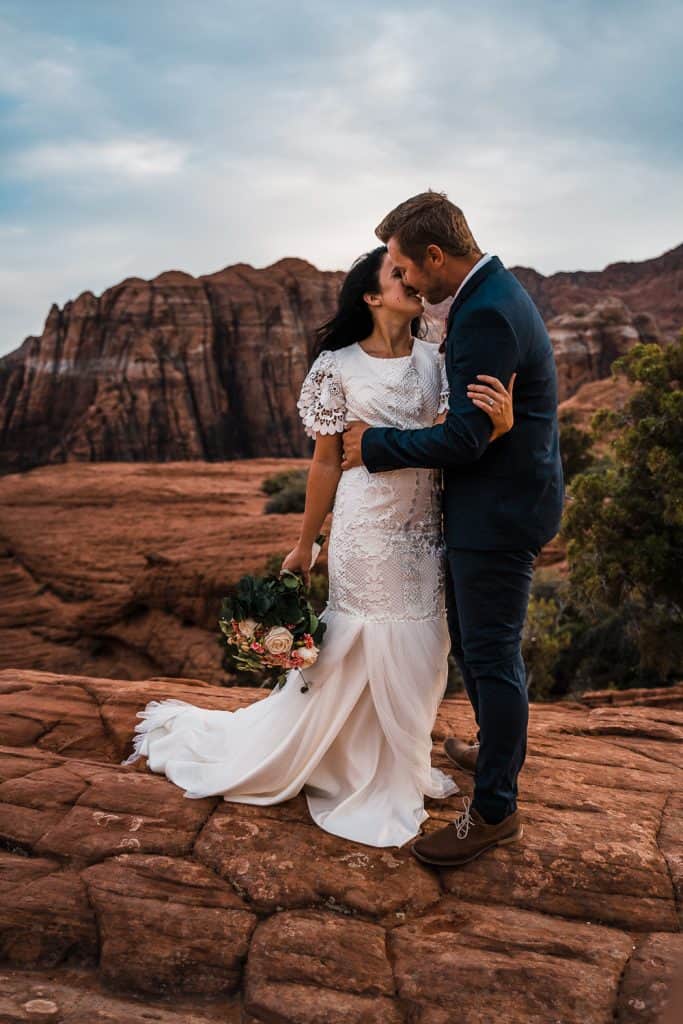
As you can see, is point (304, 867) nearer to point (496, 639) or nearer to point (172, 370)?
point (496, 639)

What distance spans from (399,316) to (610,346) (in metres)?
47.8

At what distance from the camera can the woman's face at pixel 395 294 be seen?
11.8ft

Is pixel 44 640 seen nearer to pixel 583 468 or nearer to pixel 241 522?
pixel 241 522

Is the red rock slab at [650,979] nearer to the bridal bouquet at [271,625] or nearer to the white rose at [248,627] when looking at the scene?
the bridal bouquet at [271,625]

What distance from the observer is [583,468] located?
2133cm

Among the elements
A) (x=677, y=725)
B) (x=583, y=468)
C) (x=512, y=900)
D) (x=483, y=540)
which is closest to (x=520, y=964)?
(x=512, y=900)

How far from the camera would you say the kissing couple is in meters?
3.13

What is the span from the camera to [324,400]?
362 centimetres

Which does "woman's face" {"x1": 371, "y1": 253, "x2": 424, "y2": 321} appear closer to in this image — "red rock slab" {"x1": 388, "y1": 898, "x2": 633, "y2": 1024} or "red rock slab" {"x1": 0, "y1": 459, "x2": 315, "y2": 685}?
"red rock slab" {"x1": 388, "y1": 898, "x2": 633, "y2": 1024}

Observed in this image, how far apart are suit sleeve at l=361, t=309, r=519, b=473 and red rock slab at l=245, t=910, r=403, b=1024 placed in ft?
5.80

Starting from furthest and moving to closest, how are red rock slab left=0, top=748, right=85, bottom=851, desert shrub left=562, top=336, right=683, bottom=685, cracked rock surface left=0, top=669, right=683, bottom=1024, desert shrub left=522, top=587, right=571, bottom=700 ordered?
desert shrub left=522, top=587, right=571, bottom=700 < desert shrub left=562, top=336, right=683, bottom=685 < red rock slab left=0, top=748, right=85, bottom=851 < cracked rock surface left=0, top=669, right=683, bottom=1024

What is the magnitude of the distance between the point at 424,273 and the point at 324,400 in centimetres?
72

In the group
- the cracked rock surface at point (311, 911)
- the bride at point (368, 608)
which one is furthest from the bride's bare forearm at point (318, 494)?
the cracked rock surface at point (311, 911)

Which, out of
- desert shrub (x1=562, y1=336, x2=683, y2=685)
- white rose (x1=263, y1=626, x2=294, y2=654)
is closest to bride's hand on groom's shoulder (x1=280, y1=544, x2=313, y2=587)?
white rose (x1=263, y1=626, x2=294, y2=654)
